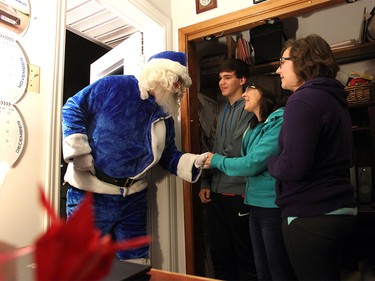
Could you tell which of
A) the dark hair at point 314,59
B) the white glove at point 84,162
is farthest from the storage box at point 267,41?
the white glove at point 84,162

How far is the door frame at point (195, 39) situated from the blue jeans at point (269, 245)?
561mm

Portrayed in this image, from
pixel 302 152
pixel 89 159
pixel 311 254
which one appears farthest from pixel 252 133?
pixel 89 159

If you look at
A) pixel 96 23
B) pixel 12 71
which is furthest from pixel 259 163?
pixel 96 23

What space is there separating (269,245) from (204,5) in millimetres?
1529

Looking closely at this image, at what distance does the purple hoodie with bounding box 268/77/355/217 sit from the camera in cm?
93

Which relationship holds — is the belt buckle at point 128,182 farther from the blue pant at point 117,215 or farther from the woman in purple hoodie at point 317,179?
the woman in purple hoodie at point 317,179

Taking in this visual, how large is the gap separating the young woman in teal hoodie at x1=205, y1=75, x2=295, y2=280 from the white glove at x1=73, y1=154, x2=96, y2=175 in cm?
56

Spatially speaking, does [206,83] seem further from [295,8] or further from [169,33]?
[295,8]

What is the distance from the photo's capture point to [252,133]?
1.44 meters

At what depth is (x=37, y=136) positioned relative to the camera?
3.58 ft

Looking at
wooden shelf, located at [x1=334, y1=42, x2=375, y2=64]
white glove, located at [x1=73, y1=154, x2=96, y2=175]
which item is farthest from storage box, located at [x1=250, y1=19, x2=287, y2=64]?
white glove, located at [x1=73, y1=154, x2=96, y2=175]

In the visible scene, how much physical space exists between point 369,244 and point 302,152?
1712mm

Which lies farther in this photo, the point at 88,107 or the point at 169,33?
the point at 169,33

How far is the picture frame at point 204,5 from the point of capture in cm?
190
